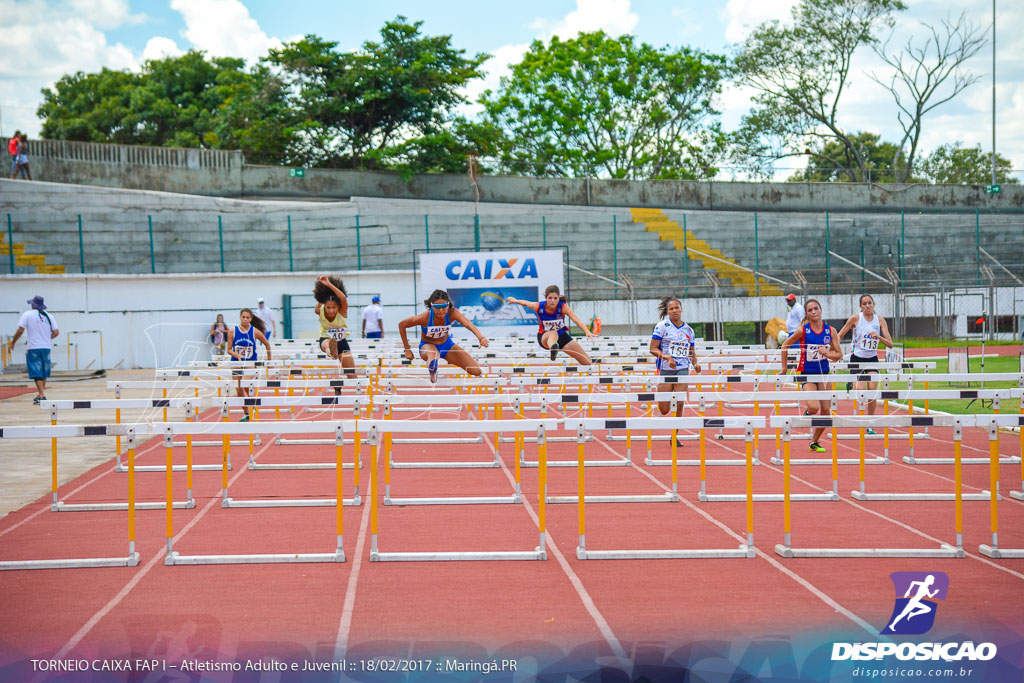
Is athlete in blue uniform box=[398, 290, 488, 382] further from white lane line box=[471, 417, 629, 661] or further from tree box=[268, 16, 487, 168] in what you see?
tree box=[268, 16, 487, 168]

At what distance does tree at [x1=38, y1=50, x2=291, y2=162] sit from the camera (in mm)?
53312

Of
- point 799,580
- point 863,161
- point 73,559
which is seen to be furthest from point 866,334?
point 863,161

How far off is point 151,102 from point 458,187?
22.0m

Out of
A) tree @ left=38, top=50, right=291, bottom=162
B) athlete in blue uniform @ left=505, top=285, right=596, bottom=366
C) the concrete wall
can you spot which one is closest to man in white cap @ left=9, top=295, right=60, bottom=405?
athlete in blue uniform @ left=505, top=285, right=596, bottom=366

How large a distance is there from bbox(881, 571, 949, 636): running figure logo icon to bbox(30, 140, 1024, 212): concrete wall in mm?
37387

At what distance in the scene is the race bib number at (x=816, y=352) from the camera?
11.7 m

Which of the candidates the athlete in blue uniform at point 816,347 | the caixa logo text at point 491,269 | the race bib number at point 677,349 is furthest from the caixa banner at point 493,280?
the athlete in blue uniform at point 816,347

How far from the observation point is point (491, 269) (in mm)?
26891

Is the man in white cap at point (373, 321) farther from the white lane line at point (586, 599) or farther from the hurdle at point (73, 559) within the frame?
the hurdle at point (73, 559)

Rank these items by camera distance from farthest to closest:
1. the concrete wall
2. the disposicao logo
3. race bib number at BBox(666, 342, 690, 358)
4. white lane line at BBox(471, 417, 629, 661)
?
the concrete wall, race bib number at BBox(666, 342, 690, 358), white lane line at BBox(471, 417, 629, 661), the disposicao logo

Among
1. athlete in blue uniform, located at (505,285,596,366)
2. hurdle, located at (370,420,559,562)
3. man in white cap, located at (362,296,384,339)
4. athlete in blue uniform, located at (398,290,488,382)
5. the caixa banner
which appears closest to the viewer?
hurdle, located at (370,420,559,562)

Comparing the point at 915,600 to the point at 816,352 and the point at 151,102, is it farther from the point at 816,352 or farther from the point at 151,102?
the point at 151,102

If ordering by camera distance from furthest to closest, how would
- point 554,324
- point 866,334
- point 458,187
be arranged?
point 458,187 → point 554,324 → point 866,334

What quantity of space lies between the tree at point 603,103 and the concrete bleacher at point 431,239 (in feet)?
36.6
